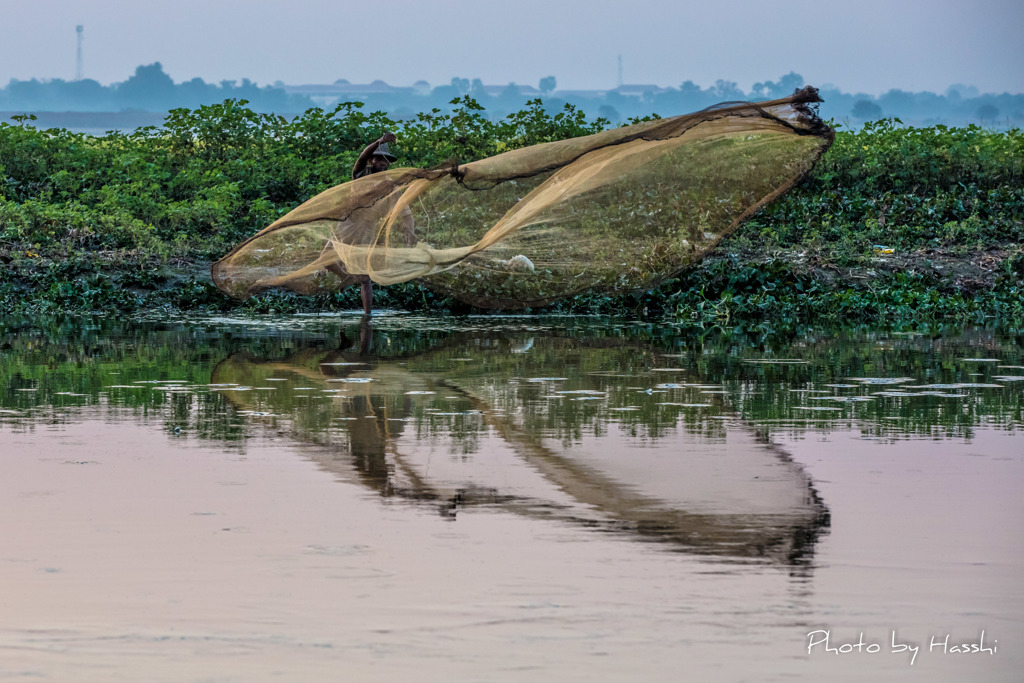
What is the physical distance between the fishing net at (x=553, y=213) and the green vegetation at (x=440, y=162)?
9.24 feet

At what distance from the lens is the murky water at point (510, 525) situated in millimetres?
3947

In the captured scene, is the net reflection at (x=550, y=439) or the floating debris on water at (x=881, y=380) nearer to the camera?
the net reflection at (x=550, y=439)

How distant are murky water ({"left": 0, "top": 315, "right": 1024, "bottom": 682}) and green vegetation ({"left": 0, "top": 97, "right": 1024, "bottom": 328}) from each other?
18.1 feet

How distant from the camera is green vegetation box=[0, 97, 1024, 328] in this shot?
15164 mm

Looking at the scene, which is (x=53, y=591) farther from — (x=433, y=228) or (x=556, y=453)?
(x=433, y=228)

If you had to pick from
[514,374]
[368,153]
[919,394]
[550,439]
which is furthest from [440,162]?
[550,439]

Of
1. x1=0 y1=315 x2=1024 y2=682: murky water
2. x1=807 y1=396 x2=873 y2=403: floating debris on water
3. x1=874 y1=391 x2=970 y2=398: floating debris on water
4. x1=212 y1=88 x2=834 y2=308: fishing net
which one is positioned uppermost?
x1=212 y1=88 x2=834 y2=308: fishing net

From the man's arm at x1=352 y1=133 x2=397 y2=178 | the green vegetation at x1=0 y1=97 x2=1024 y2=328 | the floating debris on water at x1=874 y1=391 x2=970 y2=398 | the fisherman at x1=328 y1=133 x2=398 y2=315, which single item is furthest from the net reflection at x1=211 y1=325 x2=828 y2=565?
the green vegetation at x1=0 y1=97 x2=1024 y2=328

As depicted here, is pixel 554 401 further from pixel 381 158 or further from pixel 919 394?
pixel 381 158

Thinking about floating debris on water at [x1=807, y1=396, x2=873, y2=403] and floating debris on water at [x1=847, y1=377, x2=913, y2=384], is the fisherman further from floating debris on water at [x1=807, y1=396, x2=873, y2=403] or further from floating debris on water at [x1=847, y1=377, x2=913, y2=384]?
floating debris on water at [x1=807, y1=396, x2=873, y2=403]

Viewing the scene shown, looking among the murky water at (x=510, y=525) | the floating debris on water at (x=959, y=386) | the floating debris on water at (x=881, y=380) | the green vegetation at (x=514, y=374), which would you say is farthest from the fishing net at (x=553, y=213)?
the floating debris on water at (x=959, y=386)

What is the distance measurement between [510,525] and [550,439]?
185 cm

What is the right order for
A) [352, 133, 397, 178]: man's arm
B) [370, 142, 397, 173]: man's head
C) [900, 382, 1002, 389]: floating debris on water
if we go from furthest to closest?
[370, 142, 397, 173]: man's head, [352, 133, 397, 178]: man's arm, [900, 382, 1002, 389]: floating debris on water

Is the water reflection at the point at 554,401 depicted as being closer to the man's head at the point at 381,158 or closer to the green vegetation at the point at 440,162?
the man's head at the point at 381,158
